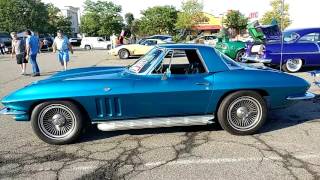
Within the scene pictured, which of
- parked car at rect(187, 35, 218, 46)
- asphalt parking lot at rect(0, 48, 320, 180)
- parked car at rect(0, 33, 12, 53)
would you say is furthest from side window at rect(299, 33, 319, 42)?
parked car at rect(0, 33, 12, 53)

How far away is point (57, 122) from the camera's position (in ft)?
16.9

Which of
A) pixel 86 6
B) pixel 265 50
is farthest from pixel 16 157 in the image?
pixel 86 6

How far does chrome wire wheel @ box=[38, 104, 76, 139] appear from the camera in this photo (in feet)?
16.9

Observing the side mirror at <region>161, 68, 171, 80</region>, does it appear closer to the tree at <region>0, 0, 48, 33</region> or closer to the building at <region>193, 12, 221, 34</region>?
the tree at <region>0, 0, 48, 33</region>

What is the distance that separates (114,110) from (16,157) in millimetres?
1366

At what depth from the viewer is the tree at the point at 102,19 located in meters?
73.5

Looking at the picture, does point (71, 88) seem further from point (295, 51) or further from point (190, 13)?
point (190, 13)

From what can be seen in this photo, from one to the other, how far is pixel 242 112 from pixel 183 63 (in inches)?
47.7

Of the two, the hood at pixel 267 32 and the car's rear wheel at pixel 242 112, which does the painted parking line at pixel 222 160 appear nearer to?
the car's rear wheel at pixel 242 112

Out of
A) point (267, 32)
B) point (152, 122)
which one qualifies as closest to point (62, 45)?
point (267, 32)

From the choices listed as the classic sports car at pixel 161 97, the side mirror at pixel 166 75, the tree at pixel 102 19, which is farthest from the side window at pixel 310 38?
the tree at pixel 102 19

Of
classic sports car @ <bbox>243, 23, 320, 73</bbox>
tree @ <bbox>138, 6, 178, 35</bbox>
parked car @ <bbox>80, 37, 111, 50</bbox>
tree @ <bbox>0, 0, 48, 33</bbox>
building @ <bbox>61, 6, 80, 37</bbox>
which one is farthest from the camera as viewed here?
building @ <bbox>61, 6, 80, 37</bbox>

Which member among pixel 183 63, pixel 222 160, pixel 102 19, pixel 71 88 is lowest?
pixel 222 160

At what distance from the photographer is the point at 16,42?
14023 mm
